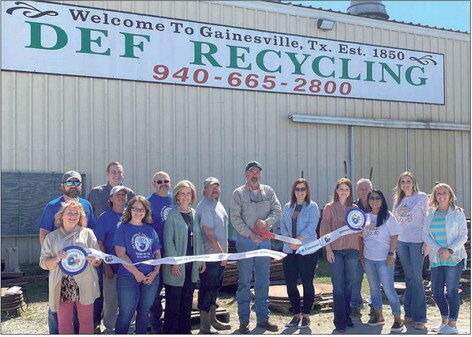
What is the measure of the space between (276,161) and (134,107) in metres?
3.28

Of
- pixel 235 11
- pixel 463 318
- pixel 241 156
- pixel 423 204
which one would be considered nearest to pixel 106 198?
pixel 423 204

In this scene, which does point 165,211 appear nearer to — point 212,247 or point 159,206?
point 159,206

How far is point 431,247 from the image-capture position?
6.82 m

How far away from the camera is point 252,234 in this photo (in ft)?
23.2

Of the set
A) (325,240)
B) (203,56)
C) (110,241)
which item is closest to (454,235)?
(325,240)

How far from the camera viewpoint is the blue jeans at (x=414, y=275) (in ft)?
23.2

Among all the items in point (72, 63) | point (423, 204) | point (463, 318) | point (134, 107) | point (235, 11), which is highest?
point (235, 11)

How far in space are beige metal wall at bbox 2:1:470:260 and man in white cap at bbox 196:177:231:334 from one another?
17.3 feet

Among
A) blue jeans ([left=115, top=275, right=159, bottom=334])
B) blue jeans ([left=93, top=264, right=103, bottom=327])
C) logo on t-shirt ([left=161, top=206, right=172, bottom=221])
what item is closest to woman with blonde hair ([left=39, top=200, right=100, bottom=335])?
blue jeans ([left=115, top=275, right=159, bottom=334])

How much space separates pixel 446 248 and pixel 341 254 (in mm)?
1132

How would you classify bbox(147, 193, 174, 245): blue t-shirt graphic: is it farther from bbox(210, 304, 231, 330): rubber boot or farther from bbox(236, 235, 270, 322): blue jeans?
bbox(210, 304, 231, 330): rubber boot

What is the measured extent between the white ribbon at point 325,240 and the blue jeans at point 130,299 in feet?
6.00

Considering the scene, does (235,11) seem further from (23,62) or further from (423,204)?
(423,204)

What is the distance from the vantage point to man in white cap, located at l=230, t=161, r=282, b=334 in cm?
709
